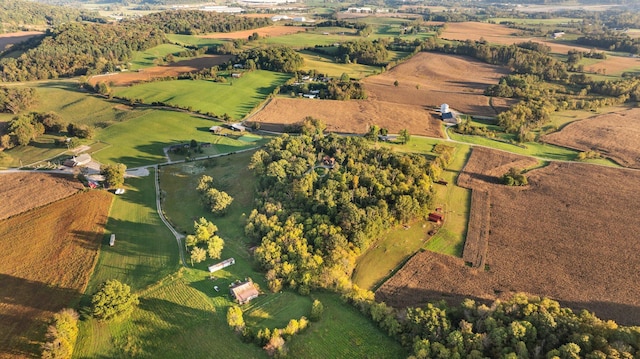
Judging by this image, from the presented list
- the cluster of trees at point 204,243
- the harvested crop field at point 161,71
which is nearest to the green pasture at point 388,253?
the cluster of trees at point 204,243

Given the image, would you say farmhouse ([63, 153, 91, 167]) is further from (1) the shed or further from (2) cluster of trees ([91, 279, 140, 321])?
(1) the shed

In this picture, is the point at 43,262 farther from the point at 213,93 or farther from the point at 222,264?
the point at 213,93

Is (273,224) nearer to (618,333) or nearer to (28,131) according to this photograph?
(618,333)

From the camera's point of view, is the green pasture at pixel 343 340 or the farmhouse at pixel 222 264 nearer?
the green pasture at pixel 343 340

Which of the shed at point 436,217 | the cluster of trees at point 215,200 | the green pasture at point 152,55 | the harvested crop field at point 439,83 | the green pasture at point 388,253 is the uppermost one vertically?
the green pasture at point 152,55

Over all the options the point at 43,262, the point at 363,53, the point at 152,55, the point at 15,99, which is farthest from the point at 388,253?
the point at 152,55

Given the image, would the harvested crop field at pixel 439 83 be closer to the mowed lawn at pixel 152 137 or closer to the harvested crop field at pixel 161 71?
the mowed lawn at pixel 152 137

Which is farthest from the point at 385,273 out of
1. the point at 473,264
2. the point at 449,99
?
the point at 449,99
